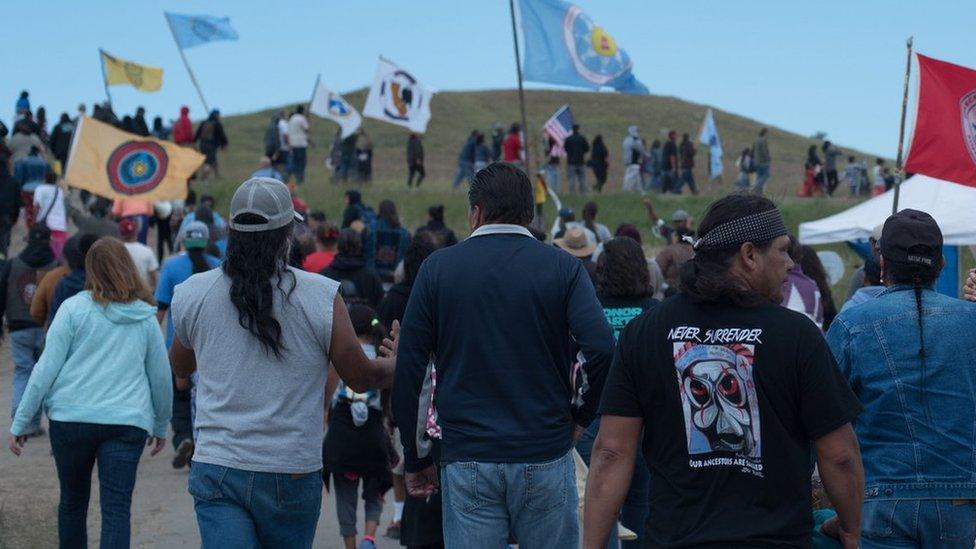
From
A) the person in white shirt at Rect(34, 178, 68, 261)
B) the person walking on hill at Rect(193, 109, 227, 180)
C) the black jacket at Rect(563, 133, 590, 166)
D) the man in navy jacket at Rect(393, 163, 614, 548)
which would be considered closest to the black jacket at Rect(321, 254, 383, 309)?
the man in navy jacket at Rect(393, 163, 614, 548)

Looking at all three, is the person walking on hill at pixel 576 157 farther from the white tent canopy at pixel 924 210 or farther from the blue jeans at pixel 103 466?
the blue jeans at pixel 103 466

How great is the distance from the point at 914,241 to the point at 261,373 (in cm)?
215

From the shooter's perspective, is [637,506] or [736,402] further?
[637,506]

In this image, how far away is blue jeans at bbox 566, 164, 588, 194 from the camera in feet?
112

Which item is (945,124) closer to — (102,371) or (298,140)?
(102,371)

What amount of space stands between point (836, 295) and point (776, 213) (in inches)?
803

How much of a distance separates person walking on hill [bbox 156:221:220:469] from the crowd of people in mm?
3206

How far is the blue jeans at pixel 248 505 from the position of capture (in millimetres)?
4191

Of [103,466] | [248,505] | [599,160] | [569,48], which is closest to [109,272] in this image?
[103,466]

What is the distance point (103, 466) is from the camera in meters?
6.07

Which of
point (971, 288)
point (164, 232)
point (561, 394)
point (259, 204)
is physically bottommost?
point (164, 232)

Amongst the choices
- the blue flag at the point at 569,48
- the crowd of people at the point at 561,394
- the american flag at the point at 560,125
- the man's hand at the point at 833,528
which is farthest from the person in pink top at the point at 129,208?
the man's hand at the point at 833,528

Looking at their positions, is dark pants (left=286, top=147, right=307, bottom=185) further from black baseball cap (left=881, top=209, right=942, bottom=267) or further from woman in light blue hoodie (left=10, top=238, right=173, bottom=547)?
black baseball cap (left=881, top=209, right=942, bottom=267)

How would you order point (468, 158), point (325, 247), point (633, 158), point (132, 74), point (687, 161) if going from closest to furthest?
1. point (325, 247)
2. point (132, 74)
3. point (468, 158)
4. point (687, 161)
5. point (633, 158)
